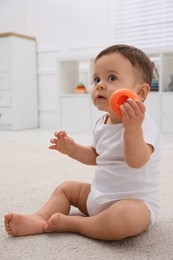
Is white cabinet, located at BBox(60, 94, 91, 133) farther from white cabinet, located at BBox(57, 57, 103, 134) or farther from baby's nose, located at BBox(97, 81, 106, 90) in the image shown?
baby's nose, located at BBox(97, 81, 106, 90)

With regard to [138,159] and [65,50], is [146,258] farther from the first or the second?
[65,50]

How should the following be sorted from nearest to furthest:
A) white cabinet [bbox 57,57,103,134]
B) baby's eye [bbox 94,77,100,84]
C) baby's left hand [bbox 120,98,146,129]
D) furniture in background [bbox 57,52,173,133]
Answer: baby's left hand [bbox 120,98,146,129]
baby's eye [bbox 94,77,100,84]
furniture in background [bbox 57,52,173,133]
white cabinet [bbox 57,57,103,134]

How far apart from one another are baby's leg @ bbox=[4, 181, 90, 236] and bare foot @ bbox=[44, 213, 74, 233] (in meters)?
0.02

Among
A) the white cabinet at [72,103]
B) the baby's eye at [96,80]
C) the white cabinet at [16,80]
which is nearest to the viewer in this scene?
the baby's eye at [96,80]

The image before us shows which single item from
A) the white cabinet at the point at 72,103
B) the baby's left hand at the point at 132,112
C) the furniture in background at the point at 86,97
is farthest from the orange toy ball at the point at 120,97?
the white cabinet at the point at 72,103

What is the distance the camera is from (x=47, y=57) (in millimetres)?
3090

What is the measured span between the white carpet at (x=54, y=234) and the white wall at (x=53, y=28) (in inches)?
66.9

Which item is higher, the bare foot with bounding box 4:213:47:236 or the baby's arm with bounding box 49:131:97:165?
the baby's arm with bounding box 49:131:97:165

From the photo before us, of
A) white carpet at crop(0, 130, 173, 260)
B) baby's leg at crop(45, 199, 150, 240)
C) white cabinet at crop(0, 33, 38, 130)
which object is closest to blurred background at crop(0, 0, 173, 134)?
white cabinet at crop(0, 33, 38, 130)

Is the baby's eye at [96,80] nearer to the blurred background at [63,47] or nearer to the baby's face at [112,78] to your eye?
the baby's face at [112,78]

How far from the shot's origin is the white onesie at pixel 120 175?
58 cm

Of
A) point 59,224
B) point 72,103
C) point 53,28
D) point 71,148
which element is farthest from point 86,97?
point 59,224

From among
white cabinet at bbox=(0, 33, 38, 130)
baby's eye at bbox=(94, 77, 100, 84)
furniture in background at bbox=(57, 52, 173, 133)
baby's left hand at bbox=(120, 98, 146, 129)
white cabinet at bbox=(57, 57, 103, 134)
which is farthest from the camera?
white cabinet at bbox=(0, 33, 38, 130)

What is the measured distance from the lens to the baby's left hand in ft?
1.62
